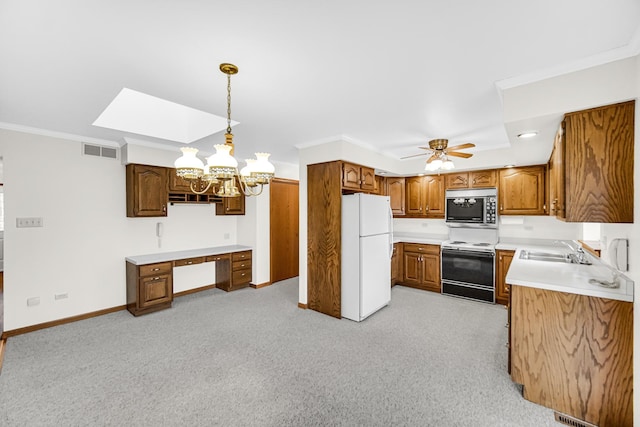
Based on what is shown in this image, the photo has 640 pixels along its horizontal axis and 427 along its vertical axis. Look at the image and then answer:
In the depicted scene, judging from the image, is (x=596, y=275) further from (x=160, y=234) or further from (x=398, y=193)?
(x=160, y=234)

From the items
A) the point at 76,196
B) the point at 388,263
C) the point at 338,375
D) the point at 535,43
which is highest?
the point at 535,43

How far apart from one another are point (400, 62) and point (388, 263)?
2923 millimetres

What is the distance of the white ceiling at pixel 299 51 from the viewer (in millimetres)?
1414

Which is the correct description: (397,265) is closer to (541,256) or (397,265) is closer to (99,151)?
(541,256)

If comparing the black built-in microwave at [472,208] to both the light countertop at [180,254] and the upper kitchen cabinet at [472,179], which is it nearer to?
the upper kitchen cabinet at [472,179]

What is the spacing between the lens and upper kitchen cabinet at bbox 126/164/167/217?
396 centimetres

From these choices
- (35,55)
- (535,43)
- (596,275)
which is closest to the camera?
(535,43)

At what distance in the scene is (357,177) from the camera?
4016 millimetres

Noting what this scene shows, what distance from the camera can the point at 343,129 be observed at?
3414mm

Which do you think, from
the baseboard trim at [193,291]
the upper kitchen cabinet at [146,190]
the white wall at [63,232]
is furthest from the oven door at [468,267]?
the white wall at [63,232]

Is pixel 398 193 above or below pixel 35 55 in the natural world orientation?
below

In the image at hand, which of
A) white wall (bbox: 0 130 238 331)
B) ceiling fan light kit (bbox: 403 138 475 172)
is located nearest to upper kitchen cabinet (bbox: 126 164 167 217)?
white wall (bbox: 0 130 238 331)

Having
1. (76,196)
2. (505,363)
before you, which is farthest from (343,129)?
(76,196)

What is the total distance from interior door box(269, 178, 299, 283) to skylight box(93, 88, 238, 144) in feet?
6.09
